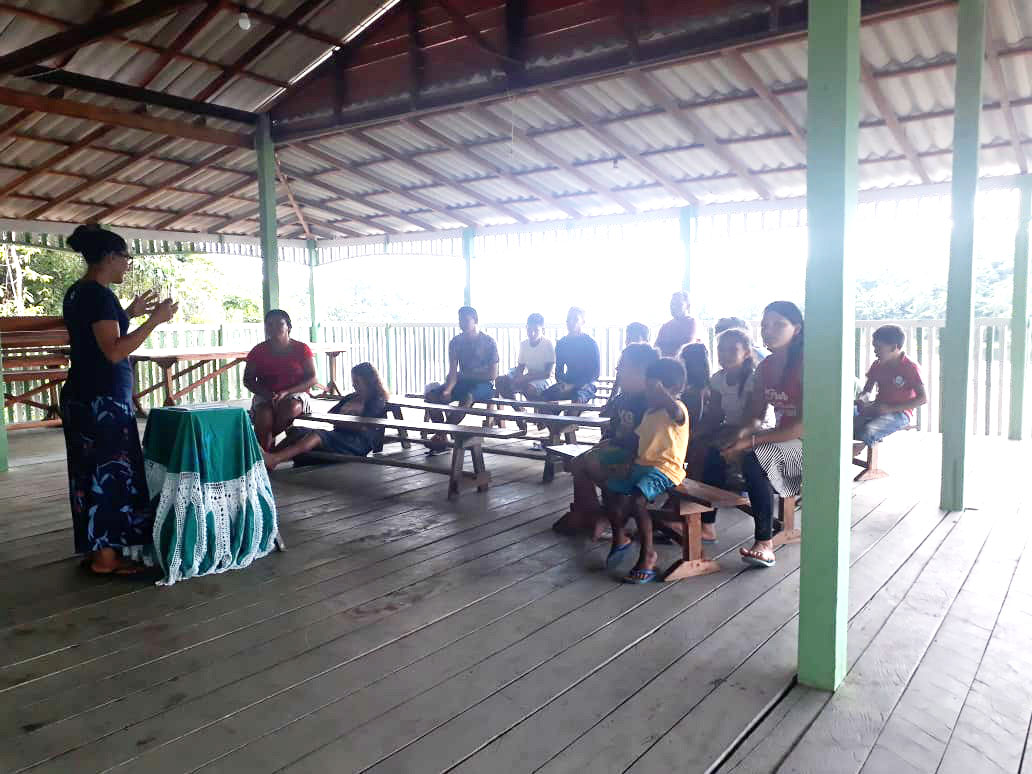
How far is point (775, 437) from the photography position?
3.31m

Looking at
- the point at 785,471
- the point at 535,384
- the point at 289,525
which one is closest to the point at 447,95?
the point at 535,384

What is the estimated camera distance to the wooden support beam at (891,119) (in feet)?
18.6

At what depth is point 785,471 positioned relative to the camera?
338 cm

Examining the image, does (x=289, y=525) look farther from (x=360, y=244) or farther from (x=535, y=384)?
(x=360, y=244)

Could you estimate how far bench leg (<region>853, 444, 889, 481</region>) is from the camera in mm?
4961

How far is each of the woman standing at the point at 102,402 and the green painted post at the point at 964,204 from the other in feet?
12.8

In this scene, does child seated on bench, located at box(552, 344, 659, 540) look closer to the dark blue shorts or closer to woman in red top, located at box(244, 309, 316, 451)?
the dark blue shorts

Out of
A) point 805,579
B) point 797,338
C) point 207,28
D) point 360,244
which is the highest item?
point 207,28

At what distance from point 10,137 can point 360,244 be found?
5114 millimetres

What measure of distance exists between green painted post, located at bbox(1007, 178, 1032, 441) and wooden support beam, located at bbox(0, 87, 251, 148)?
6.98 meters

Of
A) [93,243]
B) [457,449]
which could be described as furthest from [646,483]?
[93,243]

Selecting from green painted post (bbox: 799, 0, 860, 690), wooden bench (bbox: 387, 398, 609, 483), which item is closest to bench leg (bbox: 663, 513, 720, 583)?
green painted post (bbox: 799, 0, 860, 690)

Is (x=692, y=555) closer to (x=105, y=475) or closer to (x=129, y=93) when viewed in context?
(x=105, y=475)

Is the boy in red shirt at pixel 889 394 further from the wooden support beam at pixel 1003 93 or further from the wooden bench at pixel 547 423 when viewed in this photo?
the wooden support beam at pixel 1003 93
